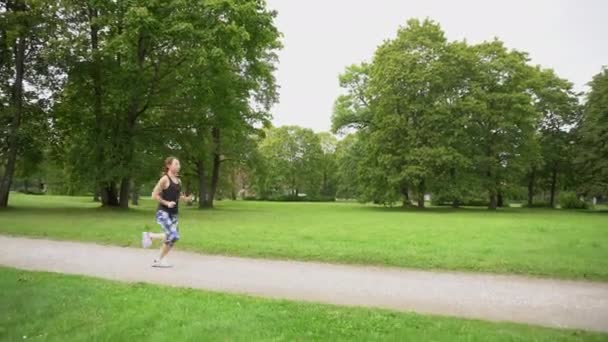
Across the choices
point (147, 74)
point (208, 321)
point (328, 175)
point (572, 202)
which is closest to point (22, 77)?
point (147, 74)

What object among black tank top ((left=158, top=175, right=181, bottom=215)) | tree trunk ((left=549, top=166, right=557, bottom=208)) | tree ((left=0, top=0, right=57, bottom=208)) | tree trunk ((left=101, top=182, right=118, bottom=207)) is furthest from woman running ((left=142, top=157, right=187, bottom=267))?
tree trunk ((left=549, top=166, right=557, bottom=208))

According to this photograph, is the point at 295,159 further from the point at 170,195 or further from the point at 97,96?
the point at 170,195

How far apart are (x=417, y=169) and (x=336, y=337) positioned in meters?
37.9

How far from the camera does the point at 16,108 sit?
28391mm

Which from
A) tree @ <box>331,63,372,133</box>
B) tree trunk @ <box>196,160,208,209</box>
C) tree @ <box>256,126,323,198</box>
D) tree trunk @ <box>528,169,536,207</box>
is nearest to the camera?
tree trunk @ <box>196,160,208,209</box>

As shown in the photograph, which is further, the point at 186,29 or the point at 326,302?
the point at 186,29

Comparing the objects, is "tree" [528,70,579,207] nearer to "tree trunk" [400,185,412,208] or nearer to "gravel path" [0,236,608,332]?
"tree trunk" [400,185,412,208]

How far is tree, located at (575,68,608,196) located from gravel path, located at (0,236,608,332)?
149 ft

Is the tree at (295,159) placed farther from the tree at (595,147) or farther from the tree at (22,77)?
the tree at (22,77)

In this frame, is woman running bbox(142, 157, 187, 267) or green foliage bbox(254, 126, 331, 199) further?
green foliage bbox(254, 126, 331, 199)

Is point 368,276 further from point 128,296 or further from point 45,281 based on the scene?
point 45,281

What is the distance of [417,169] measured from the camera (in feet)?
139

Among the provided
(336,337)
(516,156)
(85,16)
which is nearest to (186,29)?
(85,16)

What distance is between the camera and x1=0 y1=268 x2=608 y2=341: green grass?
5.64 metres
